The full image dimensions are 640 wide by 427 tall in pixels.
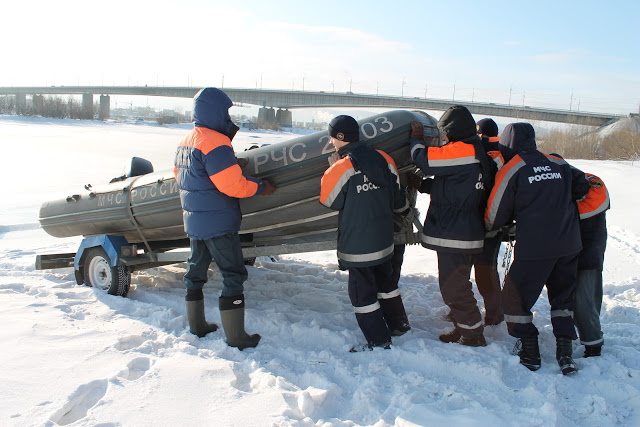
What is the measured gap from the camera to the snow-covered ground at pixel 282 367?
2.51 metres

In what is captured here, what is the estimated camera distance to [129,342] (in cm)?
338

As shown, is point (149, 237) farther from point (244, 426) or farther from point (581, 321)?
point (581, 321)

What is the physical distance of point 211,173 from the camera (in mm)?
3324

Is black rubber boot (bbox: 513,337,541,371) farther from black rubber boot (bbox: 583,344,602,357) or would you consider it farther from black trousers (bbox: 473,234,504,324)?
black trousers (bbox: 473,234,504,324)

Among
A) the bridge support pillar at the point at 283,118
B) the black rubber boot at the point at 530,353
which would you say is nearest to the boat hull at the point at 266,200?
the black rubber boot at the point at 530,353

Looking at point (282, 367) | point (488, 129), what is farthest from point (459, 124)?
point (282, 367)

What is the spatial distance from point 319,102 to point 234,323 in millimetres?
46197

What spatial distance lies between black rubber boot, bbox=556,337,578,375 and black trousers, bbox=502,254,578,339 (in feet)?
0.15

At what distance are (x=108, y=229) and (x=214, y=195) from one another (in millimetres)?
2035

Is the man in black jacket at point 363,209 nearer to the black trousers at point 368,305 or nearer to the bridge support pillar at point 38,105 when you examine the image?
the black trousers at point 368,305

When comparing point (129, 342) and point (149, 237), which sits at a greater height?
point (149, 237)

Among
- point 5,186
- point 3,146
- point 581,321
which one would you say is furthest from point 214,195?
point 3,146

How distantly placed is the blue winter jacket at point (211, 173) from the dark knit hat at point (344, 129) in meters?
0.68

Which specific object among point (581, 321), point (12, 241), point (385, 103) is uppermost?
point (385, 103)
